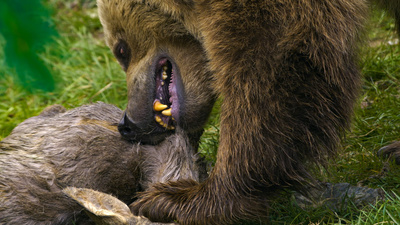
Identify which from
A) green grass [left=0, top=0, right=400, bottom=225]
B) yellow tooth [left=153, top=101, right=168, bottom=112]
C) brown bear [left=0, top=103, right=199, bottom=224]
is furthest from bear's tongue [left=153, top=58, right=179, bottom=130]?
green grass [left=0, top=0, right=400, bottom=225]

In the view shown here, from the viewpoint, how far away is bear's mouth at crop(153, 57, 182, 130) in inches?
147

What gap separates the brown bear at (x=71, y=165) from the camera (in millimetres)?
2945

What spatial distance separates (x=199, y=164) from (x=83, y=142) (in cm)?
69

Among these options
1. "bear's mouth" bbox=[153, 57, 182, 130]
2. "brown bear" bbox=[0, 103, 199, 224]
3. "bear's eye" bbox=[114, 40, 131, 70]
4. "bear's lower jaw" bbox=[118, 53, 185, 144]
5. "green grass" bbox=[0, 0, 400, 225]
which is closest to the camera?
"brown bear" bbox=[0, 103, 199, 224]

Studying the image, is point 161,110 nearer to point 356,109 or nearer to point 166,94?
point 166,94

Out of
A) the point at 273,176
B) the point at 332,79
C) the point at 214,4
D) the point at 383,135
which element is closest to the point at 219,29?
the point at 214,4

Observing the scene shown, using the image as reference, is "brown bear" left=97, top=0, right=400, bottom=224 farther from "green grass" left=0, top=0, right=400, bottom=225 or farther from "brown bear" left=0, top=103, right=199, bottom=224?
"green grass" left=0, top=0, right=400, bottom=225

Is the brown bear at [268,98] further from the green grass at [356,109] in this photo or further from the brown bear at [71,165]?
the green grass at [356,109]

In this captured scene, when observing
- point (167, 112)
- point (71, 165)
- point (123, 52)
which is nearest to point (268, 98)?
point (167, 112)

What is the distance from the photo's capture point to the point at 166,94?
12.7 ft

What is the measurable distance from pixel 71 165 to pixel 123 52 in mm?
1313

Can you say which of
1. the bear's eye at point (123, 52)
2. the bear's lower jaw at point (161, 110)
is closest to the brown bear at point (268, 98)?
the bear's lower jaw at point (161, 110)

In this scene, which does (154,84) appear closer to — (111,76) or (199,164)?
(199,164)

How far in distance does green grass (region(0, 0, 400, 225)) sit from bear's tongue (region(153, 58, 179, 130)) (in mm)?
589
